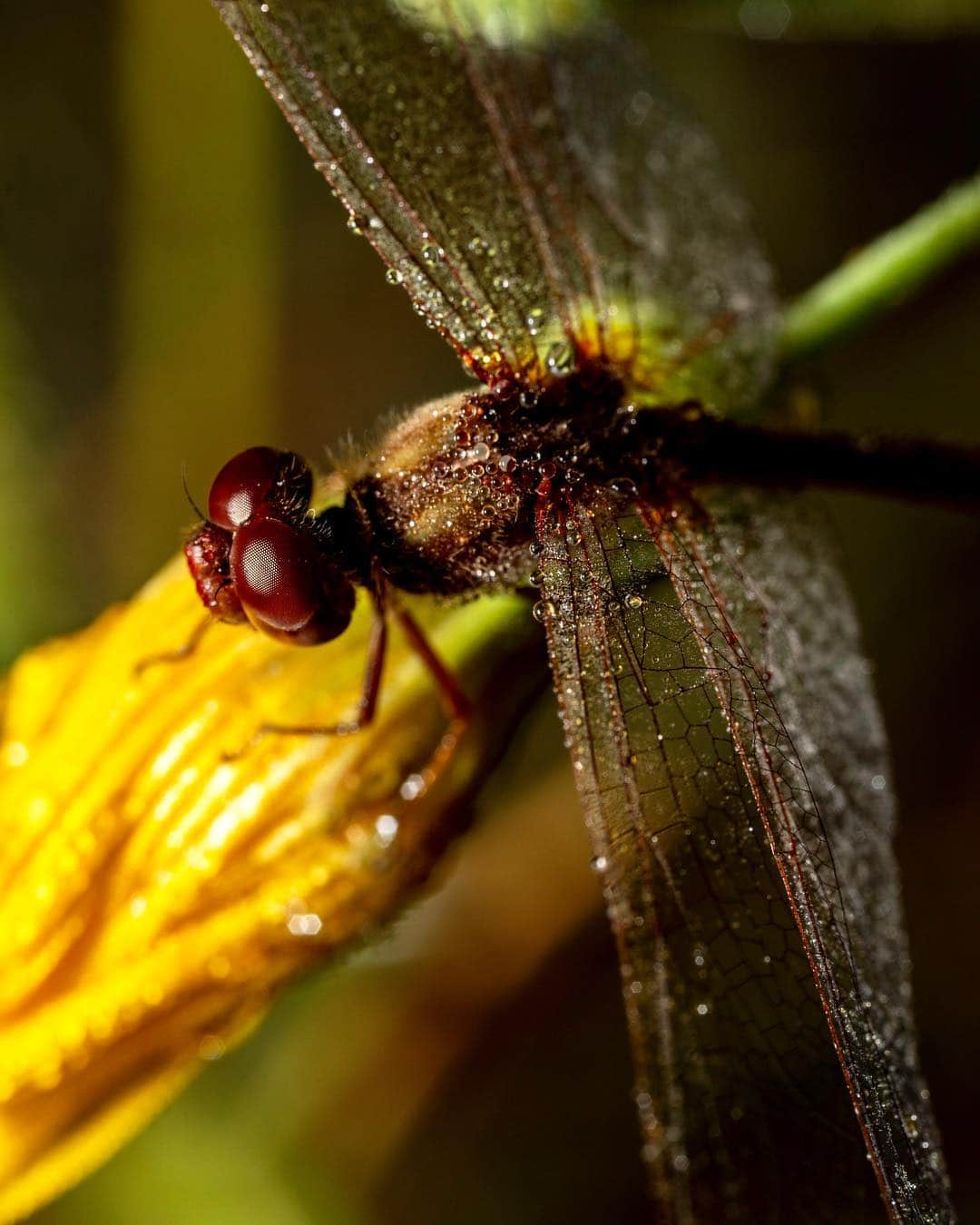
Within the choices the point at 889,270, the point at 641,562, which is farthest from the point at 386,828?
the point at 889,270

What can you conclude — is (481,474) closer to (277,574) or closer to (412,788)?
(277,574)

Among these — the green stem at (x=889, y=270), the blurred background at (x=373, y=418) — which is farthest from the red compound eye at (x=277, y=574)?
the green stem at (x=889, y=270)

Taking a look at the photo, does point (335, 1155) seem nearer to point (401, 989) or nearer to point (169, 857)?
point (401, 989)

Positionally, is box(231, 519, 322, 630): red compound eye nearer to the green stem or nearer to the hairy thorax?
the hairy thorax

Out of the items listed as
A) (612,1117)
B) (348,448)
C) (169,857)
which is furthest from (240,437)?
(612,1117)

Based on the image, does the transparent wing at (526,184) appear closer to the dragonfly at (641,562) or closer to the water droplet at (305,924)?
the dragonfly at (641,562)
